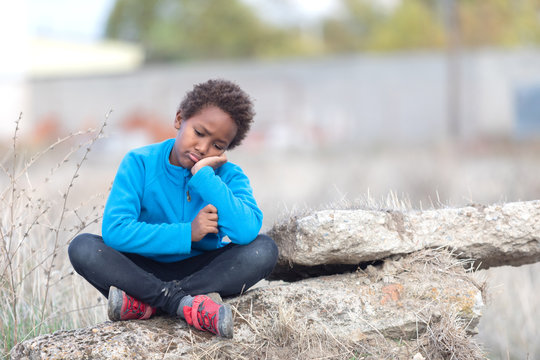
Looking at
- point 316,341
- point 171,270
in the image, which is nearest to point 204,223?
point 171,270

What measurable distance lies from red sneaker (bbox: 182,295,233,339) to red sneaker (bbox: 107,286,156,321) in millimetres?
218

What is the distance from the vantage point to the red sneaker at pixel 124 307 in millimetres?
3068

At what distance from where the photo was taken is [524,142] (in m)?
18.5

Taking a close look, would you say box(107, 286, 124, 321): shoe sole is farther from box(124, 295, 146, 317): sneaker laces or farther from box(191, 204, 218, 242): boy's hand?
box(191, 204, 218, 242): boy's hand

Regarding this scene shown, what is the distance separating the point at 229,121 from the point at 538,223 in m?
1.61

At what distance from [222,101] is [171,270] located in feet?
2.71

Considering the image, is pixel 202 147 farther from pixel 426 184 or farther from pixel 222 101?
pixel 426 184

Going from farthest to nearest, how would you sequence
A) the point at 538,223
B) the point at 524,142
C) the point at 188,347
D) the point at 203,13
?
1. the point at 203,13
2. the point at 524,142
3. the point at 538,223
4. the point at 188,347

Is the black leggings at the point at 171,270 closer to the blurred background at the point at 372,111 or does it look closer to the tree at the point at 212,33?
the blurred background at the point at 372,111

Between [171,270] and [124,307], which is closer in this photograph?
[124,307]

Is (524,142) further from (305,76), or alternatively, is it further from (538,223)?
(538,223)

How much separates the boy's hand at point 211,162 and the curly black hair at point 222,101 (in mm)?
204

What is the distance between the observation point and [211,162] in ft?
10.8

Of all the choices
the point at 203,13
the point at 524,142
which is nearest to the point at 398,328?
the point at 524,142
